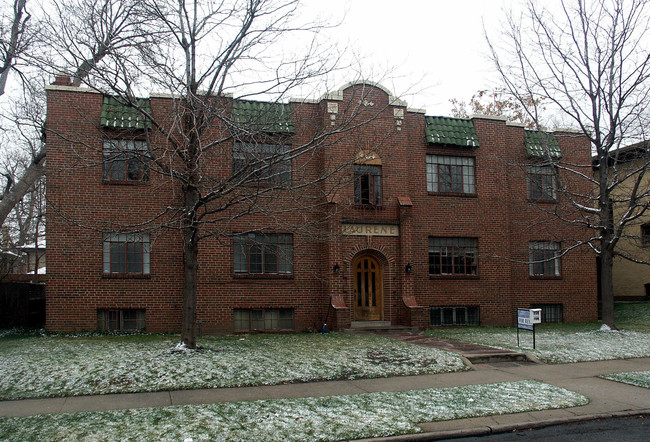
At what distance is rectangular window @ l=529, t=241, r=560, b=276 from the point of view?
21641mm

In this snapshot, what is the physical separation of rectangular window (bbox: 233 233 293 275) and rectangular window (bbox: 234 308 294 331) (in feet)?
4.21

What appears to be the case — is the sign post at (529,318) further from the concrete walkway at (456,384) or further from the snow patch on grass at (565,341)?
the concrete walkway at (456,384)

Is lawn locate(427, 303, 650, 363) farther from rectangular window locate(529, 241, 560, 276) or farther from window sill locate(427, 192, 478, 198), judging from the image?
window sill locate(427, 192, 478, 198)

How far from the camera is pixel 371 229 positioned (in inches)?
750

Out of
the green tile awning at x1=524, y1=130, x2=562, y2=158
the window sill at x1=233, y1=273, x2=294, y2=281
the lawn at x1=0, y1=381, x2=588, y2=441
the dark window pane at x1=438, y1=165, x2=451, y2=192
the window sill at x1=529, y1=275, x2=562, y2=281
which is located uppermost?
the green tile awning at x1=524, y1=130, x2=562, y2=158

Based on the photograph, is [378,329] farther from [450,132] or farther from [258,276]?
[450,132]

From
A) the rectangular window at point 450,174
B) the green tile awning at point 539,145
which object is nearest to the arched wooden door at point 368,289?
the rectangular window at point 450,174

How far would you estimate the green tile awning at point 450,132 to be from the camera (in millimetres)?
20297

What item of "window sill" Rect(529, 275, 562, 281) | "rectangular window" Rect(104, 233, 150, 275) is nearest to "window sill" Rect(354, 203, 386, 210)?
"window sill" Rect(529, 275, 562, 281)

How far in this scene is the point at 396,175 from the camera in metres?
19.5

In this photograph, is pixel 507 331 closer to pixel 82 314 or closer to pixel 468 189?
pixel 468 189

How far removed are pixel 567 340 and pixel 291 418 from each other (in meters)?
10.7

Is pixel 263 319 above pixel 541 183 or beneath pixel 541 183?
beneath

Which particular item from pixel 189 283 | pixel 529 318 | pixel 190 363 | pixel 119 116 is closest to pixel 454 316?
pixel 529 318
